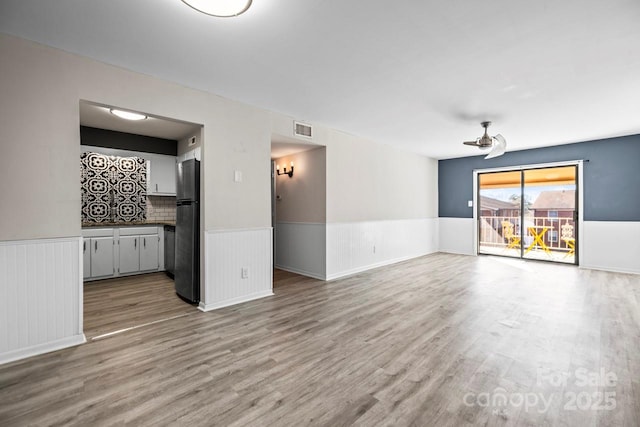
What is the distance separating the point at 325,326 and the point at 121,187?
15.9 ft

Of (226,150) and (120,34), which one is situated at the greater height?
(120,34)

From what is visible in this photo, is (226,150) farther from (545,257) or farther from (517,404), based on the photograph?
(545,257)

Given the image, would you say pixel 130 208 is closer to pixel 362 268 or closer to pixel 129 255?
pixel 129 255

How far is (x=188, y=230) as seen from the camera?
3715 mm

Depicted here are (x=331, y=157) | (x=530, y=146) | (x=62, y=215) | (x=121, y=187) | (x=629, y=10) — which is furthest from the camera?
(x=530, y=146)

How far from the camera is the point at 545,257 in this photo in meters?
6.89

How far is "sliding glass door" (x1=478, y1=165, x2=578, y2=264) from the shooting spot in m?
6.53

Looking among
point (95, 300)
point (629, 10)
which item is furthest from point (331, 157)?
point (95, 300)

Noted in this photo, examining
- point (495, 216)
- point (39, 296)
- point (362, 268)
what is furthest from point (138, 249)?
point (495, 216)

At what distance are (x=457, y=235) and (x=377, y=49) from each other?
6555mm

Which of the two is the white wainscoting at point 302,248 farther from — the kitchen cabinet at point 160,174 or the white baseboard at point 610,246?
the white baseboard at point 610,246

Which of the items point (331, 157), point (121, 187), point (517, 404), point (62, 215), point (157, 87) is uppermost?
point (157, 87)

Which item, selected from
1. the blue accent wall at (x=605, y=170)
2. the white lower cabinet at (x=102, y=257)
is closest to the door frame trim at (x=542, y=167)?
the blue accent wall at (x=605, y=170)

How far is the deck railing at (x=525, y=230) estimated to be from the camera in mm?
6840
